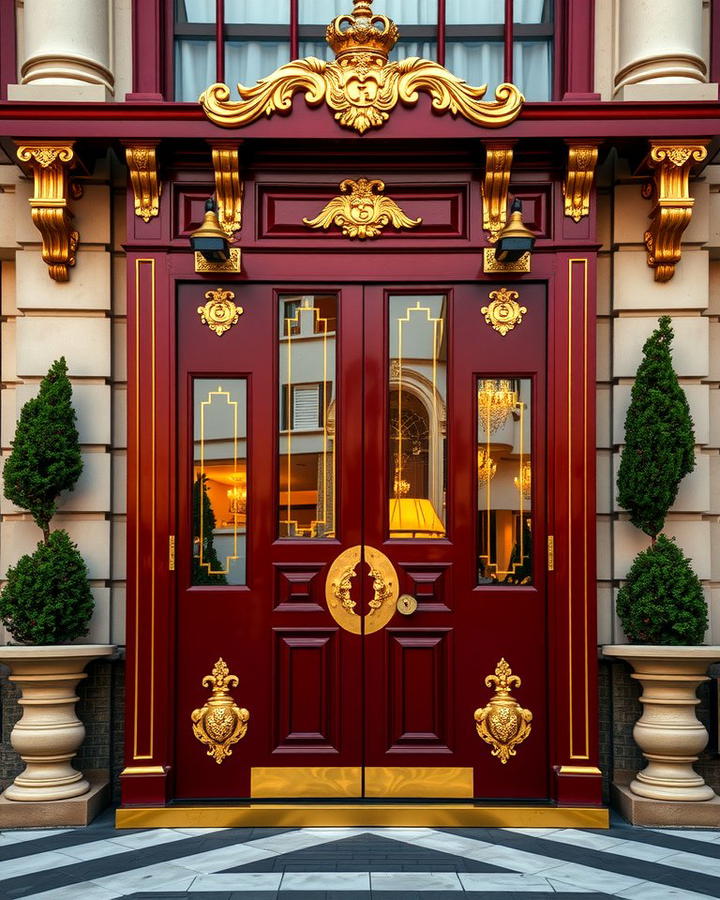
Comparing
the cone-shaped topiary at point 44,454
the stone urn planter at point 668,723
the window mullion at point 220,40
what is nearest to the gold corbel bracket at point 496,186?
the window mullion at point 220,40

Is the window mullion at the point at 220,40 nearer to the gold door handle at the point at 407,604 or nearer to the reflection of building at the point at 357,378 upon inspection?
the reflection of building at the point at 357,378

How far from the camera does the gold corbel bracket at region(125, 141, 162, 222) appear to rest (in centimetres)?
652

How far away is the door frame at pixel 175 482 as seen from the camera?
6523 mm

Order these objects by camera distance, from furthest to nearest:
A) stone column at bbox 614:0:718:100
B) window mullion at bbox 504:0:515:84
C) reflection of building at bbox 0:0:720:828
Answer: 1. window mullion at bbox 504:0:515:84
2. stone column at bbox 614:0:718:100
3. reflection of building at bbox 0:0:720:828

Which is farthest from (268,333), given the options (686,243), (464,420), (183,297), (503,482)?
(686,243)

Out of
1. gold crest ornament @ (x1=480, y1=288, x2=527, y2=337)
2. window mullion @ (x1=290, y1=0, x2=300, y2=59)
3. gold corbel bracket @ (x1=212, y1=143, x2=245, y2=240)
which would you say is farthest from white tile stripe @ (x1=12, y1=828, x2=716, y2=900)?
window mullion @ (x1=290, y1=0, x2=300, y2=59)

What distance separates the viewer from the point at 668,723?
6402mm

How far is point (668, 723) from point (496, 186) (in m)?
3.61

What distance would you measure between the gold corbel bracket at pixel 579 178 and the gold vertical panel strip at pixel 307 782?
3.93 meters

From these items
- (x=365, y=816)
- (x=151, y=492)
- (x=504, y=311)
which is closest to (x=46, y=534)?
(x=151, y=492)

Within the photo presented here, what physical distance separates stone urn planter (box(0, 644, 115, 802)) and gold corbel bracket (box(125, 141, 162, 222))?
9.37 ft

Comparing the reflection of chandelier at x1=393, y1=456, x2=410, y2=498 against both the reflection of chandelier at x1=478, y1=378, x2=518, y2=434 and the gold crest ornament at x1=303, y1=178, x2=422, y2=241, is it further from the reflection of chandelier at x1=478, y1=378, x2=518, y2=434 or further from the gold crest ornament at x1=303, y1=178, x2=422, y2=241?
the gold crest ornament at x1=303, y1=178, x2=422, y2=241

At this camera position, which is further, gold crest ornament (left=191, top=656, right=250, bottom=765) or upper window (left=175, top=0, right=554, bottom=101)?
upper window (left=175, top=0, right=554, bottom=101)

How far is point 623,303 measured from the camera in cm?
684
